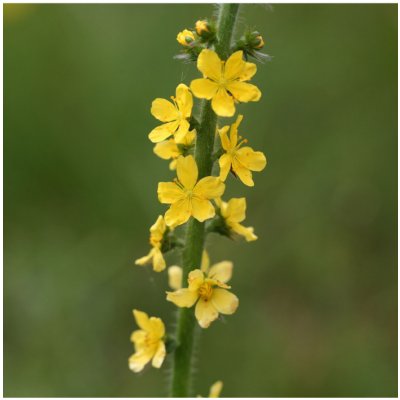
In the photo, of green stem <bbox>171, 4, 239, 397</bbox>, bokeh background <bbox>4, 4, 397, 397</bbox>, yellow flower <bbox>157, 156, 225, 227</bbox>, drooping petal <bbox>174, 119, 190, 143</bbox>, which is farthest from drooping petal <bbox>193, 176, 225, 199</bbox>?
bokeh background <bbox>4, 4, 397, 397</bbox>

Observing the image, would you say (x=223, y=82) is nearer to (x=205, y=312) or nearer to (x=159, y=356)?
(x=205, y=312)

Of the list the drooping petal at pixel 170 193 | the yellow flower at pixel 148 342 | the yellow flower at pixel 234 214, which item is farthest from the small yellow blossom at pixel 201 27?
the yellow flower at pixel 148 342

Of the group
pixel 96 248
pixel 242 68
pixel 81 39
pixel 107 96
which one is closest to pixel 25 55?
pixel 81 39

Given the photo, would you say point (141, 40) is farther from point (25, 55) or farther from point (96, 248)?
point (96, 248)

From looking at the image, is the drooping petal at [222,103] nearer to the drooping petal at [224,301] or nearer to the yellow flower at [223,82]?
the yellow flower at [223,82]

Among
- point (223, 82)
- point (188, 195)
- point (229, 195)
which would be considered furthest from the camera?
point (229, 195)

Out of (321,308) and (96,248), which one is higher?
(96,248)

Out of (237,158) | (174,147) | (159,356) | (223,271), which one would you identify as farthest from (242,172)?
(159,356)
